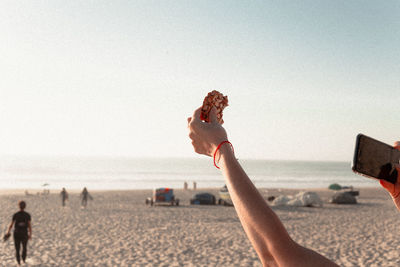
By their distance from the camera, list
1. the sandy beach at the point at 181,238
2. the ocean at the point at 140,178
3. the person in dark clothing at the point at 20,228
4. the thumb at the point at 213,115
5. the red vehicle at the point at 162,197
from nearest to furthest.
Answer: the thumb at the point at 213,115
the person in dark clothing at the point at 20,228
the sandy beach at the point at 181,238
the red vehicle at the point at 162,197
the ocean at the point at 140,178

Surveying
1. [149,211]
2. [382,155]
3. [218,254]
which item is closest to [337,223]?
[218,254]

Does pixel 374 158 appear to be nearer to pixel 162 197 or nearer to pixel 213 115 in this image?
pixel 213 115

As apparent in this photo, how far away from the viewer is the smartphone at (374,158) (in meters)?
1.31

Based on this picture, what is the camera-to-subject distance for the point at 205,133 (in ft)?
4.02

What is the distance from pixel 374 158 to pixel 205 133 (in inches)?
26.5

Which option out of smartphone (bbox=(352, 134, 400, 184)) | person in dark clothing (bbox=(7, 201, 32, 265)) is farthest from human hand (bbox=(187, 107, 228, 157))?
person in dark clothing (bbox=(7, 201, 32, 265))

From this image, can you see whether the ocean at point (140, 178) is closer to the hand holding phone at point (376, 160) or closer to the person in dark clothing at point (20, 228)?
the person in dark clothing at point (20, 228)

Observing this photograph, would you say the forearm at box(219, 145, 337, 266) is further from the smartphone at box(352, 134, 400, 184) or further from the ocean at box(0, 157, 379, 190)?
the ocean at box(0, 157, 379, 190)

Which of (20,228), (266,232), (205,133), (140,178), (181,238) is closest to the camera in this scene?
(266,232)

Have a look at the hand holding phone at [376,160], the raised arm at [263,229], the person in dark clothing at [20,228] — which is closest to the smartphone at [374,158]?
the hand holding phone at [376,160]

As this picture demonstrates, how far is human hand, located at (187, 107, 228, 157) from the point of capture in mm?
1188

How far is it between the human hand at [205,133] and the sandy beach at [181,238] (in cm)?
930

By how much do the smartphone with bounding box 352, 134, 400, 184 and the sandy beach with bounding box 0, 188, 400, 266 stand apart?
9111 millimetres

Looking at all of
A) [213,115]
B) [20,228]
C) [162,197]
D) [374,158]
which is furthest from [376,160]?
[162,197]
